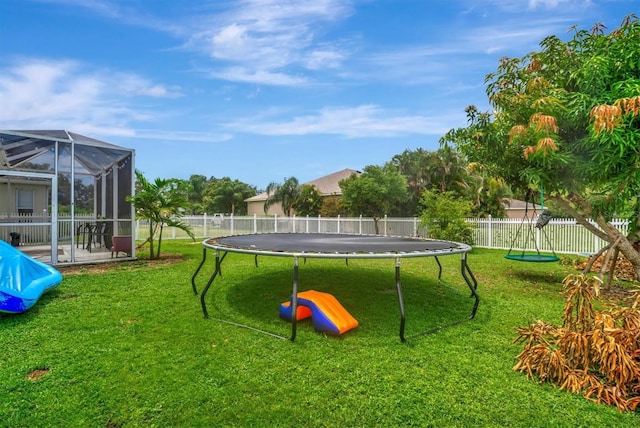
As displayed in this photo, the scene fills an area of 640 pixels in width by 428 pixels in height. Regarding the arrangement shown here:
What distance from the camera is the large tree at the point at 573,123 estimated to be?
14.4ft

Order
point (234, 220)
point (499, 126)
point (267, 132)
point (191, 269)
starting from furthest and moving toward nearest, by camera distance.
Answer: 1. point (234, 220)
2. point (267, 132)
3. point (191, 269)
4. point (499, 126)

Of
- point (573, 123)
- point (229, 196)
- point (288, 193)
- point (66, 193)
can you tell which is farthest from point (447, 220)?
point (229, 196)

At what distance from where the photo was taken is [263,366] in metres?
2.78

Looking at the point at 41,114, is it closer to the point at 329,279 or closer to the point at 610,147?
the point at 329,279

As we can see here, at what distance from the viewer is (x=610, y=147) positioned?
457 cm

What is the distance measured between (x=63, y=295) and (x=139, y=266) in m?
2.58

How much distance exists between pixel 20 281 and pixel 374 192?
12.0 metres

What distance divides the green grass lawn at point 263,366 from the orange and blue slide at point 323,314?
0.33 feet

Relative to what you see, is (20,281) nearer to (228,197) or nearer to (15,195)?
(15,195)

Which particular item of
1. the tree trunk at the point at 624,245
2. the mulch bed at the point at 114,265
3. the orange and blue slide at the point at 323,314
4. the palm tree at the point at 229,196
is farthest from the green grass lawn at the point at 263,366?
the palm tree at the point at 229,196

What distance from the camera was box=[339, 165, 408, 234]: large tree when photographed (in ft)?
47.6

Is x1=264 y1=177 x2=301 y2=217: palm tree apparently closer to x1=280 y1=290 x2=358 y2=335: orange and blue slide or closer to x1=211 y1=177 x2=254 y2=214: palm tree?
x1=211 y1=177 x2=254 y2=214: palm tree

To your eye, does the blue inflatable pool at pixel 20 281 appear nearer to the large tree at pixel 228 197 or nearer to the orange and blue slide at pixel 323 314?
the orange and blue slide at pixel 323 314

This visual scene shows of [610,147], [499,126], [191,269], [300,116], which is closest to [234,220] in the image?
[300,116]
